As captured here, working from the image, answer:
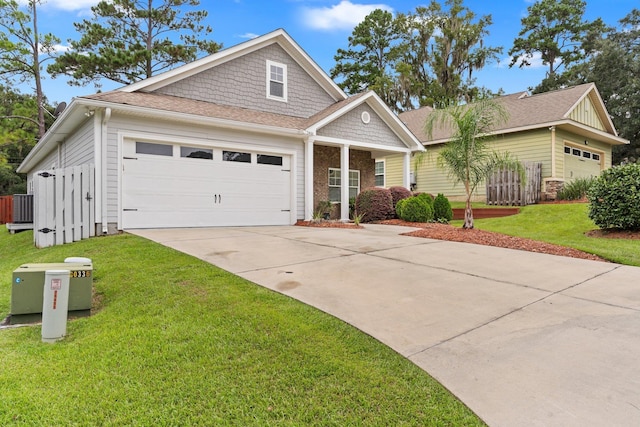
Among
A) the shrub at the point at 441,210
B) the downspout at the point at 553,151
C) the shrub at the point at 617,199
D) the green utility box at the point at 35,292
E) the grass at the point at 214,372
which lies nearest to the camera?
the grass at the point at 214,372

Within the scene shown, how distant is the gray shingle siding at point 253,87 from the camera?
1179cm

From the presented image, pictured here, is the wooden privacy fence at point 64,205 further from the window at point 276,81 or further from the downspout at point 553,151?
the downspout at point 553,151

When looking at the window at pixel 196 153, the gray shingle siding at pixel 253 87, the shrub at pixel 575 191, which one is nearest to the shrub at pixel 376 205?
the gray shingle siding at pixel 253 87

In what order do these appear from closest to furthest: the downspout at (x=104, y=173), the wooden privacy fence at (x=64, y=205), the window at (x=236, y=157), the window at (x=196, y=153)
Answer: the wooden privacy fence at (x=64, y=205)
the downspout at (x=104, y=173)
the window at (x=196, y=153)
the window at (x=236, y=157)

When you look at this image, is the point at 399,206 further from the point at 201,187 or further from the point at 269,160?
the point at 201,187

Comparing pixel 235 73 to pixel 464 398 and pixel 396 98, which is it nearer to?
pixel 464 398

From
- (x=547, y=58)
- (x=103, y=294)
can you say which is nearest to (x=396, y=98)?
(x=547, y=58)

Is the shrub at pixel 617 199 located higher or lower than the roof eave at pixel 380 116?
lower

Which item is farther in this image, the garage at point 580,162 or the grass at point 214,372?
the garage at point 580,162

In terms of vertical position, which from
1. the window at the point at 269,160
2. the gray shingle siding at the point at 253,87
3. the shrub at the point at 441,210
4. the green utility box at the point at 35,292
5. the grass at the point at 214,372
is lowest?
the grass at the point at 214,372

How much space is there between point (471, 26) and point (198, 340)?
3526 centimetres

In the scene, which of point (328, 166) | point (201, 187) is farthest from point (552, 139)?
point (201, 187)

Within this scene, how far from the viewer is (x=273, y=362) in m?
2.61

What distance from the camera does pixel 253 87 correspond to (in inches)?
499
